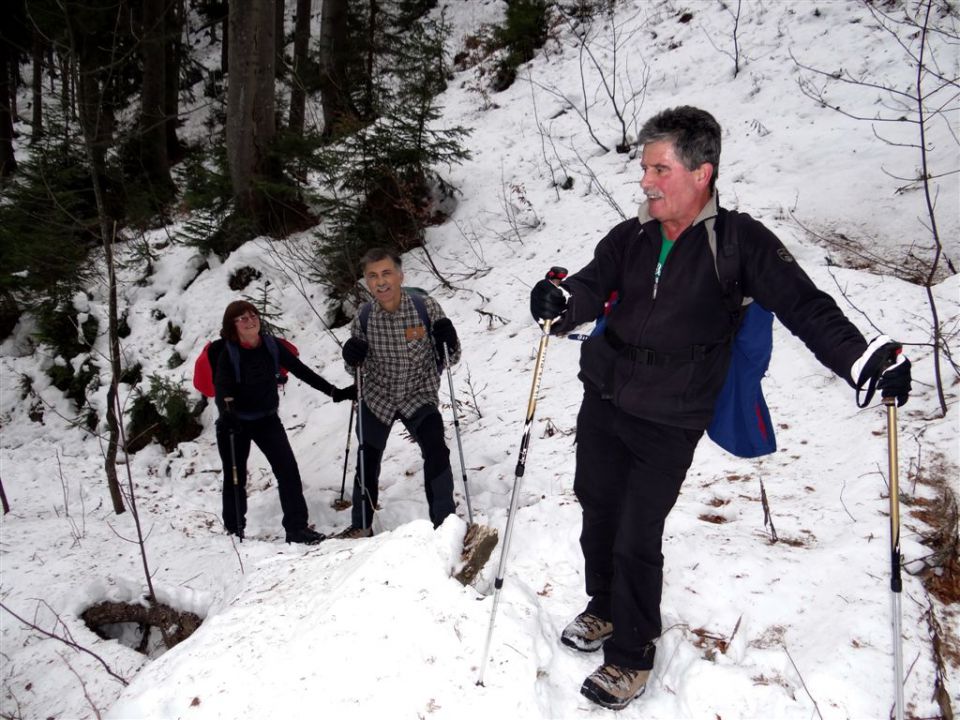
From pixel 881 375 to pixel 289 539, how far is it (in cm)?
493

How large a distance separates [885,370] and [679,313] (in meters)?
0.71

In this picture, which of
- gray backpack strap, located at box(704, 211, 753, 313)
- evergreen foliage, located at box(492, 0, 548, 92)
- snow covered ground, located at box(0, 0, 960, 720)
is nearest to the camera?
gray backpack strap, located at box(704, 211, 753, 313)

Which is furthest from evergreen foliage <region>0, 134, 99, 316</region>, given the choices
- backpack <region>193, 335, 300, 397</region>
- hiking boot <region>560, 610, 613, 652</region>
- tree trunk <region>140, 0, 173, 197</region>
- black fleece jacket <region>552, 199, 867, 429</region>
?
hiking boot <region>560, 610, 613, 652</region>

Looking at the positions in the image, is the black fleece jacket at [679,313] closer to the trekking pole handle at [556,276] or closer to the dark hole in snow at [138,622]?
the trekking pole handle at [556,276]

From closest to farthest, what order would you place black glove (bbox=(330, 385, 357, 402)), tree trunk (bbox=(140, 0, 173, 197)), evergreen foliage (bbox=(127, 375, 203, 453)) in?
1. black glove (bbox=(330, 385, 357, 402))
2. evergreen foliage (bbox=(127, 375, 203, 453))
3. tree trunk (bbox=(140, 0, 173, 197))

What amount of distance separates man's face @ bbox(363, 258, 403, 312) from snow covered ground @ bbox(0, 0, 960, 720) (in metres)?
1.80

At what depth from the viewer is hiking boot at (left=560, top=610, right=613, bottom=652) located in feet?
9.46

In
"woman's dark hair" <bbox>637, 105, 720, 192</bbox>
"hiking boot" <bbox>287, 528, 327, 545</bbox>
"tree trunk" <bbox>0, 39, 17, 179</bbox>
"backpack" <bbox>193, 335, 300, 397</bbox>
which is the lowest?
"hiking boot" <bbox>287, 528, 327, 545</bbox>

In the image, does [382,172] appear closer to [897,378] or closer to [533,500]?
[533,500]

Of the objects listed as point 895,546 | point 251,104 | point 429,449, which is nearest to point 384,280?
point 429,449

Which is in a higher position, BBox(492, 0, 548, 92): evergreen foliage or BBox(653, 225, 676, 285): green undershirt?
BBox(492, 0, 548, 92): evergreen foliage

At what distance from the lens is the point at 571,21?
1524 cm

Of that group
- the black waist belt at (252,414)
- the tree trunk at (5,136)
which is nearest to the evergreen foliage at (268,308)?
the black waist belt at (252,414)

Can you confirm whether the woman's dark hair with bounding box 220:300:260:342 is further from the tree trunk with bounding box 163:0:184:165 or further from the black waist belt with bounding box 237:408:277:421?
the tree trunk with bounding box 163:0:184:165
